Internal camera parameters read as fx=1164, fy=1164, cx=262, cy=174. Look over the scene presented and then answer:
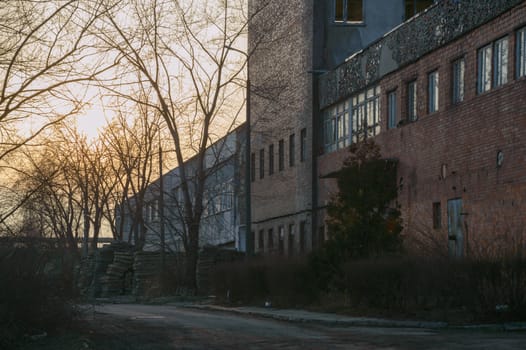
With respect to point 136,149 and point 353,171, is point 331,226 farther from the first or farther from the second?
point 136,149

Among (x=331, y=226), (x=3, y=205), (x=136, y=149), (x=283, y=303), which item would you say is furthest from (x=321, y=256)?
(x=136, y=149)

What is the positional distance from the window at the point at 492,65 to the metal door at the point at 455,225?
3622mm

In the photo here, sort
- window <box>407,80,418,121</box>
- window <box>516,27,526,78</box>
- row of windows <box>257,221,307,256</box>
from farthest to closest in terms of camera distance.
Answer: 1. row of windows <box>257,221,307,256</box>
2. window <box>407,80,418,121</box>
3. window <box>516,27,526,78</box>

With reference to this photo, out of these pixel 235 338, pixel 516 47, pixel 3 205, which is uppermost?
pixel 516 47

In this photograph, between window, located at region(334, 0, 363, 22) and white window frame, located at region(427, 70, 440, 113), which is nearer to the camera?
white window frame, located at region(427, 70, 440, 113)

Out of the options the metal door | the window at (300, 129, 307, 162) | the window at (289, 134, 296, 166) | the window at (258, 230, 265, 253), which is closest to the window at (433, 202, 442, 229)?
the metal door

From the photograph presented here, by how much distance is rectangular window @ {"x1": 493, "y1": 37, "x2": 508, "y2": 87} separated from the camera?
103ft

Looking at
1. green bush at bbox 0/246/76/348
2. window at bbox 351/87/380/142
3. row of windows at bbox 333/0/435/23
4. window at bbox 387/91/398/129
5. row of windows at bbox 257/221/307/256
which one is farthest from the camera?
row of windows at bbox 257/221/307/256

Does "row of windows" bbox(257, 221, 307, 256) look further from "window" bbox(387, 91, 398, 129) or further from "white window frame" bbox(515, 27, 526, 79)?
"white window frame" bbox(515, 27, 526, 79)

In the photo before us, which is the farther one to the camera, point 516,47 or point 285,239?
point 285,239

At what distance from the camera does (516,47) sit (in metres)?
→ 30.7

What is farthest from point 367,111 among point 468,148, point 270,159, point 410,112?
point 270,159

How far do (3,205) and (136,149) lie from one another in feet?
163

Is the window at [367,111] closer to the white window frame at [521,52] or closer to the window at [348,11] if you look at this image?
the window at [348,11]
